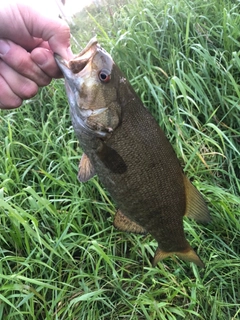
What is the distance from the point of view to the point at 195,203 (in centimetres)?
153

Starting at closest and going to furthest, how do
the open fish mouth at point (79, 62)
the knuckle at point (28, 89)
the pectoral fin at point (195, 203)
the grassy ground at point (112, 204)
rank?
the open fish mouth at point (79, 62) → the pectoral fin at point (195, 203) → the knuckle at point (28, 89) → the grassy ground at point (112, 204)

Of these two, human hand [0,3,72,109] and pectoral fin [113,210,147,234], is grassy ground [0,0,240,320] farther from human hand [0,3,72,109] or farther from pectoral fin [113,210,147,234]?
human hand [0,3,72,109]

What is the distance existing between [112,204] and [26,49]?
1121 millimetres

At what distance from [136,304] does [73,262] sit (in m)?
0.45

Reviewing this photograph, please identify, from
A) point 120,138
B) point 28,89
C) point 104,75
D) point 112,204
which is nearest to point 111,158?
point 120,138

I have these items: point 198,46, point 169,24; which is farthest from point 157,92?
point 169,24

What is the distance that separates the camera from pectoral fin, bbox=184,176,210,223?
4.99 ft

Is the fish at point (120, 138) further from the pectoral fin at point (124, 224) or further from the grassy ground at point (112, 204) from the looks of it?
the grassy ground at point (112, 204)

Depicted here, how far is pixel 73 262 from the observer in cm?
227

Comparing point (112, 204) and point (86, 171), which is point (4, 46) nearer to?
point (86, 171)

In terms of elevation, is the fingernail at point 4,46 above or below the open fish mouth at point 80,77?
above

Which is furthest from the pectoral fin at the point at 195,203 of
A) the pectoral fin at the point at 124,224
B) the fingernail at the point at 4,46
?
the fingernail at the point at 4,46

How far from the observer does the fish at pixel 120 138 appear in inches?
55.8

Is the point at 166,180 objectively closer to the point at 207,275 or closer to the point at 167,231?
the point at 167,231
